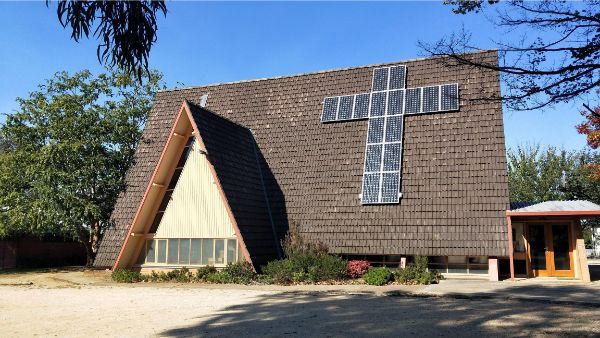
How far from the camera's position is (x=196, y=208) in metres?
20.0

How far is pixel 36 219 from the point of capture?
23844mm

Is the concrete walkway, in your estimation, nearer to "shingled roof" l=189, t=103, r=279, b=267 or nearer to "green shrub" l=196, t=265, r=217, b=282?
"shingled roof" l=189, t=103, r=279, b=267

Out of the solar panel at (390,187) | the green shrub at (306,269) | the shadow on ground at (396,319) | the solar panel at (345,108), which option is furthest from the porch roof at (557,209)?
the solar panel at (345,108)

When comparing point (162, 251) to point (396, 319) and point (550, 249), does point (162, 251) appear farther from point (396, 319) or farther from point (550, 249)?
point (550, 249)

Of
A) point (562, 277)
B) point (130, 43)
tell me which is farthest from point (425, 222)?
point (130, 43)

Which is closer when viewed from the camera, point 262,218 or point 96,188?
point 262,218

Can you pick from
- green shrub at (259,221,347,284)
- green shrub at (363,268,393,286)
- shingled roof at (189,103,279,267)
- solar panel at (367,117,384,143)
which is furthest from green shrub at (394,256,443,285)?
solar panel at (367,117,384,143)

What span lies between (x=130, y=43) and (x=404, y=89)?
683 inches

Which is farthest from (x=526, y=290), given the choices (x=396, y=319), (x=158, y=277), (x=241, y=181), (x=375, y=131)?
(x=158, y=277)

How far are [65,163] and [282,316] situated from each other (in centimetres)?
1859

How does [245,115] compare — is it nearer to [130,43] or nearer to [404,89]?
[404,89]

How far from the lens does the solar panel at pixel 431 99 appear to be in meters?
20.5

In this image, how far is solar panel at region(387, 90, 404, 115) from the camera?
21348mm

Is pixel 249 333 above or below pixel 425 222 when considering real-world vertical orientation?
below
